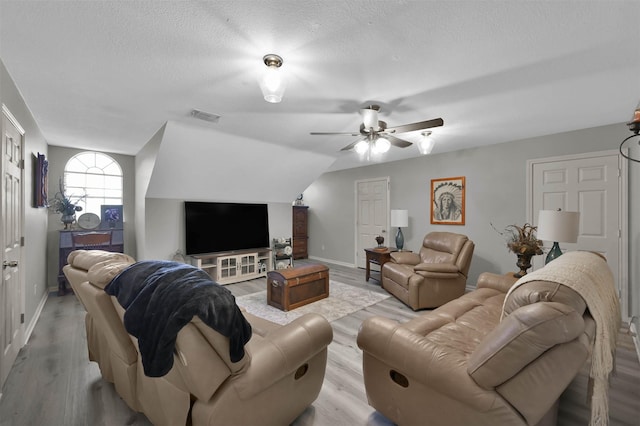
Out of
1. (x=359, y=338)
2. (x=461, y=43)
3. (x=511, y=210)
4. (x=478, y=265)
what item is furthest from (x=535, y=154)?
(x=359, y=338)

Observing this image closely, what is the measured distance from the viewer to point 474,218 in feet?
14.7

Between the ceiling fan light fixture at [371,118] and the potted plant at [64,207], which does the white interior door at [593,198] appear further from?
the potted plant at [64,207]

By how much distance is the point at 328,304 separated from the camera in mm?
3766

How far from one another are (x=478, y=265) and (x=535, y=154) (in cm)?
186

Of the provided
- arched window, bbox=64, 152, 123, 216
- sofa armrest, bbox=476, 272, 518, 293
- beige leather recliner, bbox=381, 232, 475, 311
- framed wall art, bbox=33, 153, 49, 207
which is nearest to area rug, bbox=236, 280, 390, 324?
beige leather recliner, bbox=381, 232, 475, 311

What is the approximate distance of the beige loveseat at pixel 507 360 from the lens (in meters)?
1.11

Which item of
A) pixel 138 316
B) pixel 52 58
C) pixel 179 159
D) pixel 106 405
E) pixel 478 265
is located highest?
pixel 52 58

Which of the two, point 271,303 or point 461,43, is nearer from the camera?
point 461,43

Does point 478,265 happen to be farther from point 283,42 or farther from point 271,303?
point 283,42

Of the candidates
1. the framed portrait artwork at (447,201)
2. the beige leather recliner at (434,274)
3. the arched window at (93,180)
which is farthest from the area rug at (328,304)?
the arched window at (93,180)

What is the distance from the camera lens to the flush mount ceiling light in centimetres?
187

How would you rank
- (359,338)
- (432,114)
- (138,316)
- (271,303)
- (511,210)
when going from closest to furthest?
(138,316) < (359,338) < (432,114) < (271,303) < (511,210)

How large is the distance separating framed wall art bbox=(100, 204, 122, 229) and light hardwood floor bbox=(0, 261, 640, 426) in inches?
88.8

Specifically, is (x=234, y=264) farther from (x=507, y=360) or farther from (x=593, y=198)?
(x=593, y=198)
